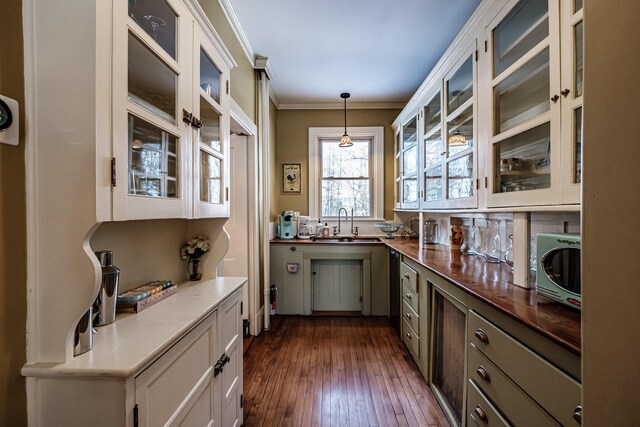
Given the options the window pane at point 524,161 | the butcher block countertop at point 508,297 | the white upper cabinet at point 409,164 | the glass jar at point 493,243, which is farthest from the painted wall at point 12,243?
the white upper cabinet at point 409,164

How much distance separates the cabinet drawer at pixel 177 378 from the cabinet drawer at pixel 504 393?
3.83ft

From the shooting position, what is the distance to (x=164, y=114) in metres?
1.03

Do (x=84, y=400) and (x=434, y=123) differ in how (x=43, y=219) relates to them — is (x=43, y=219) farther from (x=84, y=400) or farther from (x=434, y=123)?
(x=434, y=123)

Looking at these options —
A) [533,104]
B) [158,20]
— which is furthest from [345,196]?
[158,20]

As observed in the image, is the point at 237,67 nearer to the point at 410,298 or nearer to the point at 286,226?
the point at 286,226

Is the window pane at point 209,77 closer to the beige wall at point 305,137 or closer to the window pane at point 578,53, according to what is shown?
the window pane at point 578,53

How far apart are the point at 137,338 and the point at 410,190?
2878mm

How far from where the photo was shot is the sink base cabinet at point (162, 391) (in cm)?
69

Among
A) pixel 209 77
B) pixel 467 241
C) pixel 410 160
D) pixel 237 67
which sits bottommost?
pixel 467 241

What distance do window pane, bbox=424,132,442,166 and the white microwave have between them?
4.47 feet

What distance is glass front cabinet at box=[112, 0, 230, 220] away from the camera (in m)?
0.79

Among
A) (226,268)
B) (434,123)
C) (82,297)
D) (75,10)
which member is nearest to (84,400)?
(82,297)

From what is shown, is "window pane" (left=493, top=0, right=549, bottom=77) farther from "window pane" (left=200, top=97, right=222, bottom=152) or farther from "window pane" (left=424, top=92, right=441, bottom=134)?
"window pane" (left=200, top=97, right=222, bottom=152)

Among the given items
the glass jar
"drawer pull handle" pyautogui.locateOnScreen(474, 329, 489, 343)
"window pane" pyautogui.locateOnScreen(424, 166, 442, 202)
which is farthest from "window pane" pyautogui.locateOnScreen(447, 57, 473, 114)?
"drawer pull handle" pyautogui.locateOnScreen(474, 329, 489, 343)
